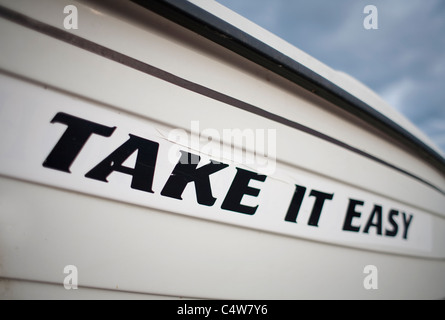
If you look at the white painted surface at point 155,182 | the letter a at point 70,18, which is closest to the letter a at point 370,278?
Answer: the white painted surface at point 155,182

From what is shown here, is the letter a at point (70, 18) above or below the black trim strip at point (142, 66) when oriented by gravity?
above

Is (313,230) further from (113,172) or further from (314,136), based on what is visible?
(113,172)

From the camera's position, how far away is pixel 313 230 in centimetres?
110

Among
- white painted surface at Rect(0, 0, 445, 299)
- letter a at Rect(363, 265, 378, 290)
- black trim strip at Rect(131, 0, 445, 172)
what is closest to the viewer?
white painted surface at Rect(0, 0, 445, 299)

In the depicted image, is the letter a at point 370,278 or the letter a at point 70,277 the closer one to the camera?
the letter a at point 70,277

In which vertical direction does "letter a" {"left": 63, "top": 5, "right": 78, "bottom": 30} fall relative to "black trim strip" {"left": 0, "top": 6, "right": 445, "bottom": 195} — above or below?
above

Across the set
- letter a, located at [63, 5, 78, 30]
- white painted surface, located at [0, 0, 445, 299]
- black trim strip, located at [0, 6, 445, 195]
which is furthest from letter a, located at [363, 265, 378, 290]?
letter a, located at [63, 5, 78, 30]

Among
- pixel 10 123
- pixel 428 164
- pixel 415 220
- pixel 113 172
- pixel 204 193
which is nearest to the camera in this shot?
pixel 10 123

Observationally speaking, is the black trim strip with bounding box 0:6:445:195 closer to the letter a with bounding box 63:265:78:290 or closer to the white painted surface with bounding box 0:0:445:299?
the white painted surface with bounding box 0:0:445:299

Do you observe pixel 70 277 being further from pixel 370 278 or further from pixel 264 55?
pixel 370 278

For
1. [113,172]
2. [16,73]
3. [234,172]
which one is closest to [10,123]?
[16,73]

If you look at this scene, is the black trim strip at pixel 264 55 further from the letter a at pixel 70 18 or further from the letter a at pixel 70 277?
the letter a at pixel 70 277

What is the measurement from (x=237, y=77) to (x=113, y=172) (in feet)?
2.23

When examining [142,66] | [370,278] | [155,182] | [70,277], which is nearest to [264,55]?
[142,66]
